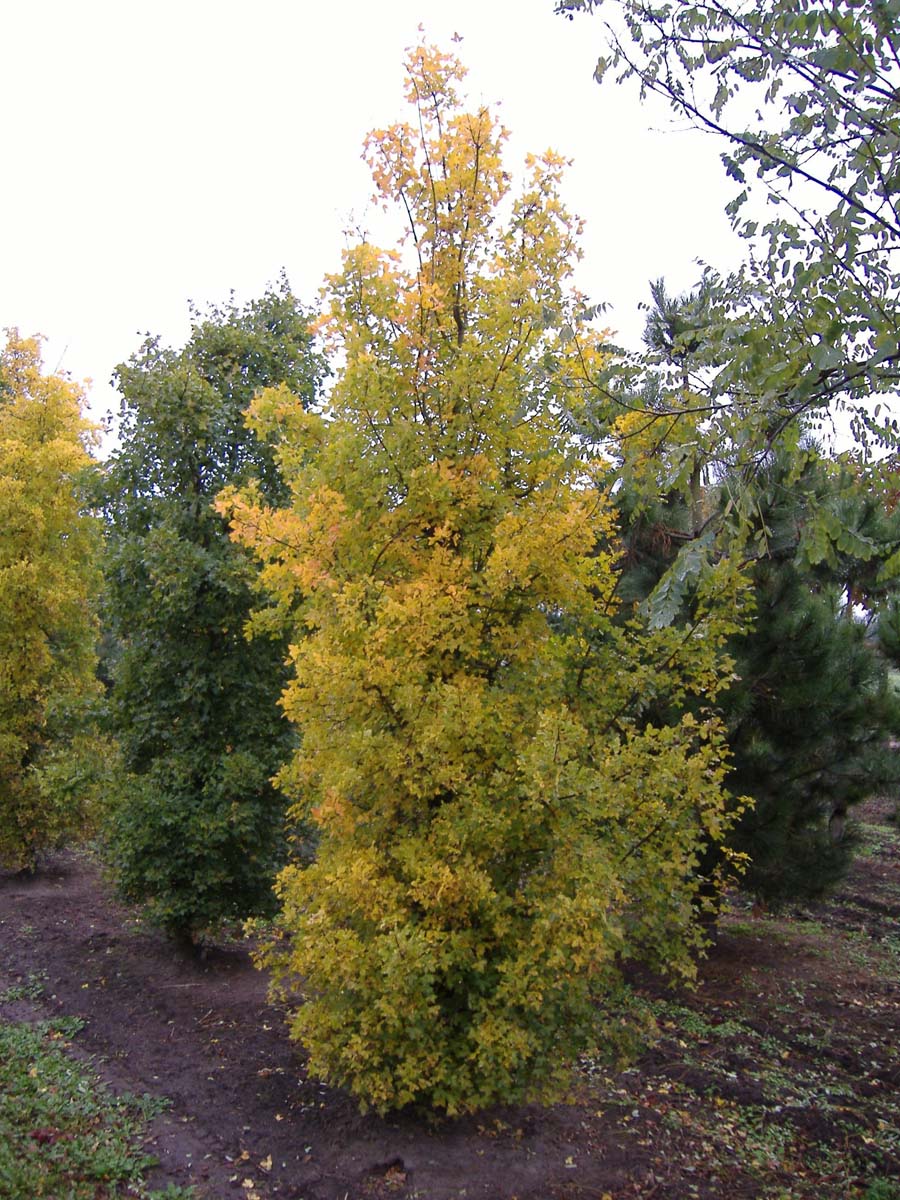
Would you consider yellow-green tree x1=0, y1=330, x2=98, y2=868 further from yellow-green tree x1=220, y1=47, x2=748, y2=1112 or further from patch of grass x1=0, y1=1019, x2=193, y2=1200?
yellow-green tree x1=220, y1=47, x2=748, y2=1112

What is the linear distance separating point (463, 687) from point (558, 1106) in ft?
8.44

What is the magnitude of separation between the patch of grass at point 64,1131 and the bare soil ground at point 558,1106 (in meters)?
0.16

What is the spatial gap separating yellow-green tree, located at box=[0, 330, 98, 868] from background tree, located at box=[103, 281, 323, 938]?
2.84m

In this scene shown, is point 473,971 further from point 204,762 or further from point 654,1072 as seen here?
point 204,762

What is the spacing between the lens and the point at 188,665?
7.37 metres

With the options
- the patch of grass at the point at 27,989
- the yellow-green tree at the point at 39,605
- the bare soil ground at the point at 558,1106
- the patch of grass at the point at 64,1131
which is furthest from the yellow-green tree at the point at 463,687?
the yellow-green tree at the point at 39,605

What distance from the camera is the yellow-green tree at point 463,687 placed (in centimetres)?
402

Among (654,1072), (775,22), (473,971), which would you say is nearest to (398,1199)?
(473,971)

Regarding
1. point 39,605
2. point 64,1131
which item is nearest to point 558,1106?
point 64,1131

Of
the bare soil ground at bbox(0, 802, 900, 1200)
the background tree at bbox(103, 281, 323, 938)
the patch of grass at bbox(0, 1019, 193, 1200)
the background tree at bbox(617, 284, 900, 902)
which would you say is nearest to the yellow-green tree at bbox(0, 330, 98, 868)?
the bare soil ground at bbox(0, 802, 900, 1200)

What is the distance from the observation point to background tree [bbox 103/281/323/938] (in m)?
7.05

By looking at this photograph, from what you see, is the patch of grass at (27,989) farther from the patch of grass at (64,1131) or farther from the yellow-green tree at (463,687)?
the yellow-green tree at (463,687)

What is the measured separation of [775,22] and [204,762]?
5980mm

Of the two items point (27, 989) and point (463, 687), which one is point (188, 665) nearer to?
point (27, 989)
